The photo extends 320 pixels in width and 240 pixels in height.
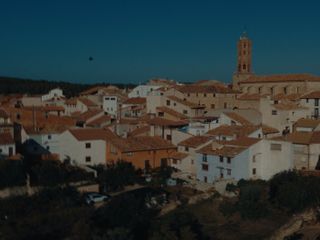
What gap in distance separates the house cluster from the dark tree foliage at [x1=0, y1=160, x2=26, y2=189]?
311 centimetres

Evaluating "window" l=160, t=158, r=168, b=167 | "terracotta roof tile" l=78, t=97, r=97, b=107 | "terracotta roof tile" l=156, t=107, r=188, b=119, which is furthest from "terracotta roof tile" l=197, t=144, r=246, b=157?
"terracotta roof tile" l=78, t=97, r=97, b=107

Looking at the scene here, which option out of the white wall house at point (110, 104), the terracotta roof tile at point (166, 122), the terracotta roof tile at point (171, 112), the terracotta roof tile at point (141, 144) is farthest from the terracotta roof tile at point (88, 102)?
the terracotta roof tile at point (141, 144)

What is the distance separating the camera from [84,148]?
33.0 metres

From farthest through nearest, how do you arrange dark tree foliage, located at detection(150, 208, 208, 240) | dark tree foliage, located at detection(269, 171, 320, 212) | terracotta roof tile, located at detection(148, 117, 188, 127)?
terracotta roof tile, located at detection(148, 117, 188, 127), dark tree foliage, located at detection(269, 171, 320, 212), dark tree foliage, located at detection(150, 208, 208, 240)

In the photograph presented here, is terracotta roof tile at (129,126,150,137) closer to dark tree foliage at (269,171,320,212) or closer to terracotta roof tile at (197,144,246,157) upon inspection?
terracotta roof tile at (197,144,246,157)

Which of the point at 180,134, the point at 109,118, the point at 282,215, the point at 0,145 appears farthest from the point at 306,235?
the point at 109,118

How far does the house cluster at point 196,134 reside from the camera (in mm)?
30578

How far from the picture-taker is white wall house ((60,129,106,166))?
33000 millimetres

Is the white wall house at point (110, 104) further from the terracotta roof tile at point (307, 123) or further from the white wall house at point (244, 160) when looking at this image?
the white wall house at point (244, 160)

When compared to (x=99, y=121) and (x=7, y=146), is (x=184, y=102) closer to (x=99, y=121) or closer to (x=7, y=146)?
(x=99, y=121)

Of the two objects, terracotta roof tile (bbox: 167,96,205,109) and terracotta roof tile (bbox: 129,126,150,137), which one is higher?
terracotta roof tile (bbox: 167,96,205,109)

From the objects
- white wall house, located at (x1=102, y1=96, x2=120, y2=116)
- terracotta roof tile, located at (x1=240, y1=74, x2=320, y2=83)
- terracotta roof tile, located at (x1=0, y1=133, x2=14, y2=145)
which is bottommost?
terracotta roof tile, located at (x1=0, y1=133, x2=14, y2=145)

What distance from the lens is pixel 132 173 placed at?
1187 inches

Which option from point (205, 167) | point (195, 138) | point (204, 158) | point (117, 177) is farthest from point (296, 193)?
point (117, 177)
